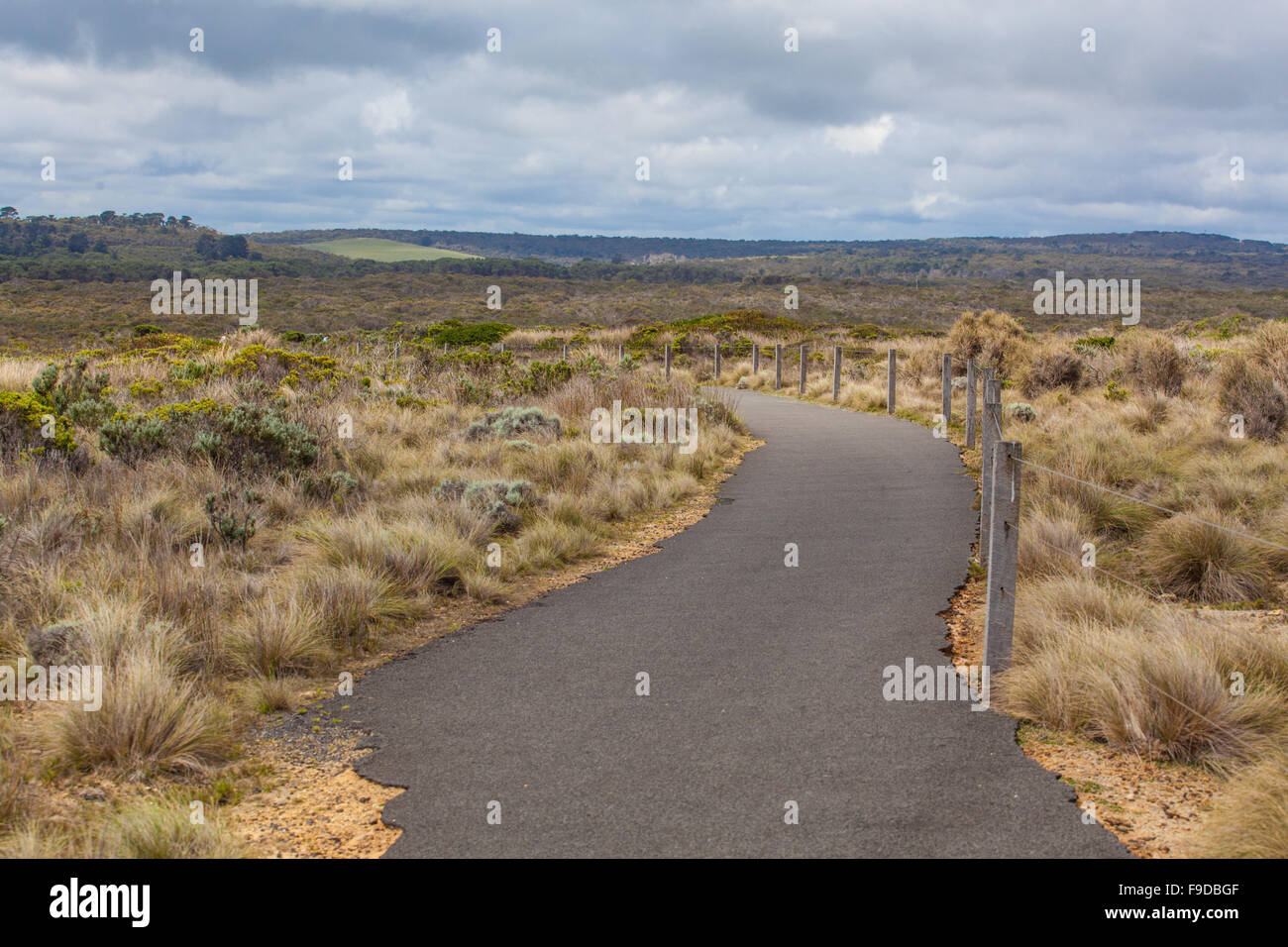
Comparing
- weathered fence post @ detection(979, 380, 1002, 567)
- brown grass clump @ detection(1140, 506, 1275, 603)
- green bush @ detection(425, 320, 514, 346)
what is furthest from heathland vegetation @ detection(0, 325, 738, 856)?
green bush @ detection(425, 320, 514, 346)

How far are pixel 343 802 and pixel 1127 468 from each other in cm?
1101

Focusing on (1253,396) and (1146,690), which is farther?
(1253,396)

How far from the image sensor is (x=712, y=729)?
5.08 metres

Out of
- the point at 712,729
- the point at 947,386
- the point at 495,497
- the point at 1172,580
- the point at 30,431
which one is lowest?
the point at 712,729

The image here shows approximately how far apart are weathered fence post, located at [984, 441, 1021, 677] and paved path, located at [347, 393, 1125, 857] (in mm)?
530

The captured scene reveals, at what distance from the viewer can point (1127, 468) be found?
12141 mm

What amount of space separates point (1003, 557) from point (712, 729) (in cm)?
210

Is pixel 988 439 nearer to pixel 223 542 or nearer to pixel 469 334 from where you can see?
pixel 223 542

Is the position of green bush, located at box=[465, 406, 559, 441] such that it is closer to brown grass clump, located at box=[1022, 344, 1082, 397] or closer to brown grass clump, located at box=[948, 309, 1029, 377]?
brown grass clump, located at box=[1022, 344, 1082, 397]

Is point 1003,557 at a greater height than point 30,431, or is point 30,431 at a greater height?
point 30,431

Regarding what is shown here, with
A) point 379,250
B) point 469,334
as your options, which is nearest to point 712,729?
point 469,334
